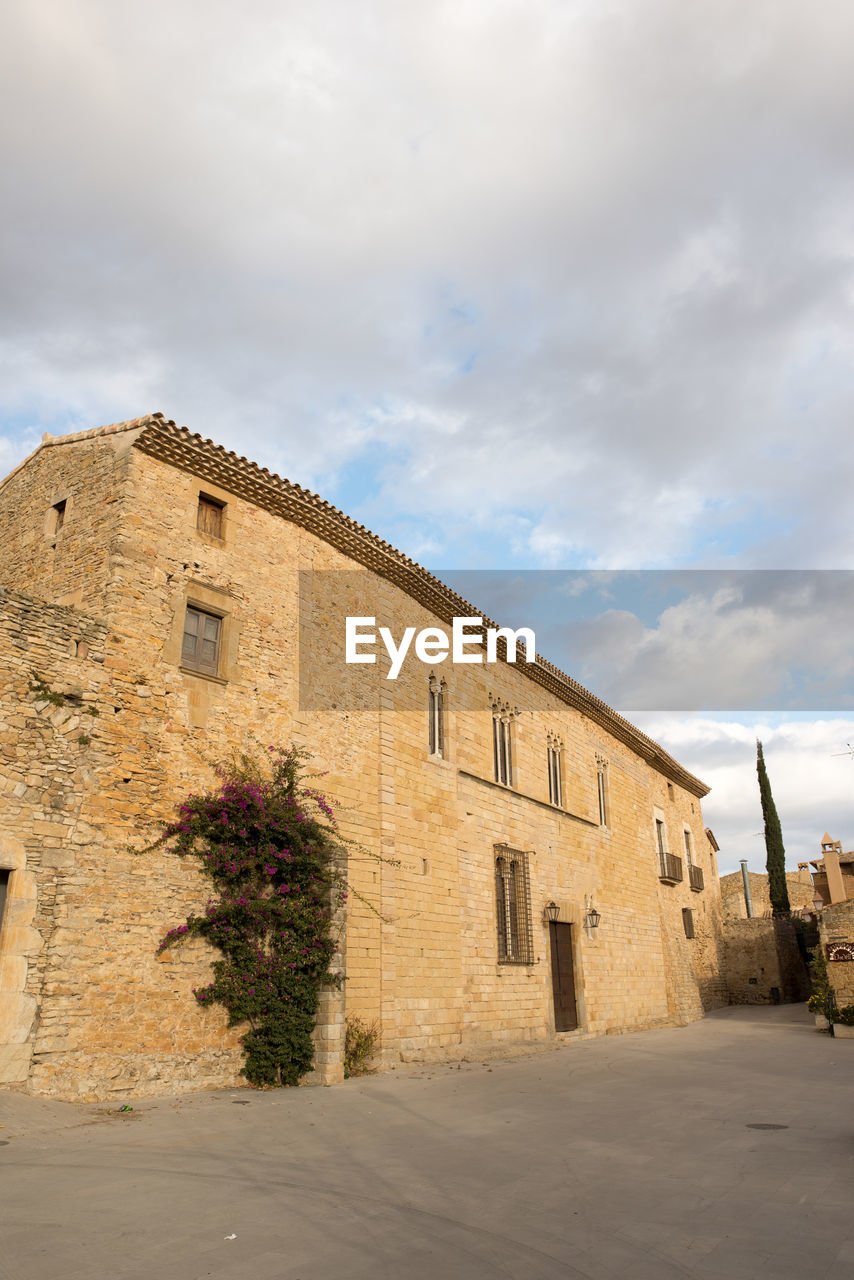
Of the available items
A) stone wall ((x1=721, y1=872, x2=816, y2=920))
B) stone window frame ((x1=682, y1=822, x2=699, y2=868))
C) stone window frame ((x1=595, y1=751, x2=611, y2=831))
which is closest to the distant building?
stone wall ((x1=721, y1=872, x2=816, y2=920))

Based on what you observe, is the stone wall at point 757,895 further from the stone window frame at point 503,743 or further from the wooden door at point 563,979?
the stone window frame at point 503,743

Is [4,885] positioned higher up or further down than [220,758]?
further down

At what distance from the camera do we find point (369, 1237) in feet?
14.9

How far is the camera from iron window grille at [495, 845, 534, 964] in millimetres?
17016

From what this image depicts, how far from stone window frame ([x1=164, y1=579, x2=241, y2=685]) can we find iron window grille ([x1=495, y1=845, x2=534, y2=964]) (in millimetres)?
7925

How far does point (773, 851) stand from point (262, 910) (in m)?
31.3

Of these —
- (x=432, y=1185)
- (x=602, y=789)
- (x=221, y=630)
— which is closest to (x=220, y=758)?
(x=221, y=630)

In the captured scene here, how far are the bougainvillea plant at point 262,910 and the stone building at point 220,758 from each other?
23 cm

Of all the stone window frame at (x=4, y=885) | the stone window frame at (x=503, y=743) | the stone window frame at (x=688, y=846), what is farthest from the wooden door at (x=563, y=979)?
the stone window frame at (x=4, y=885)

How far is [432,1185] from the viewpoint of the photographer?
18.6ft

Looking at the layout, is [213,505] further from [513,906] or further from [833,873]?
[833,873]

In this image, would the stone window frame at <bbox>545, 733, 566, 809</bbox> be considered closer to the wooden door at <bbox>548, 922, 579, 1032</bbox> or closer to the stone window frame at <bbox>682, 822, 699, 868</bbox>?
the wooden door at <bbox>548, 922, 579, 1032</bbox>

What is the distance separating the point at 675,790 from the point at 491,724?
1592 cm

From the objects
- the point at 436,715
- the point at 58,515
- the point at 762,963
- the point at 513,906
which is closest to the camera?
the point at 58,515
